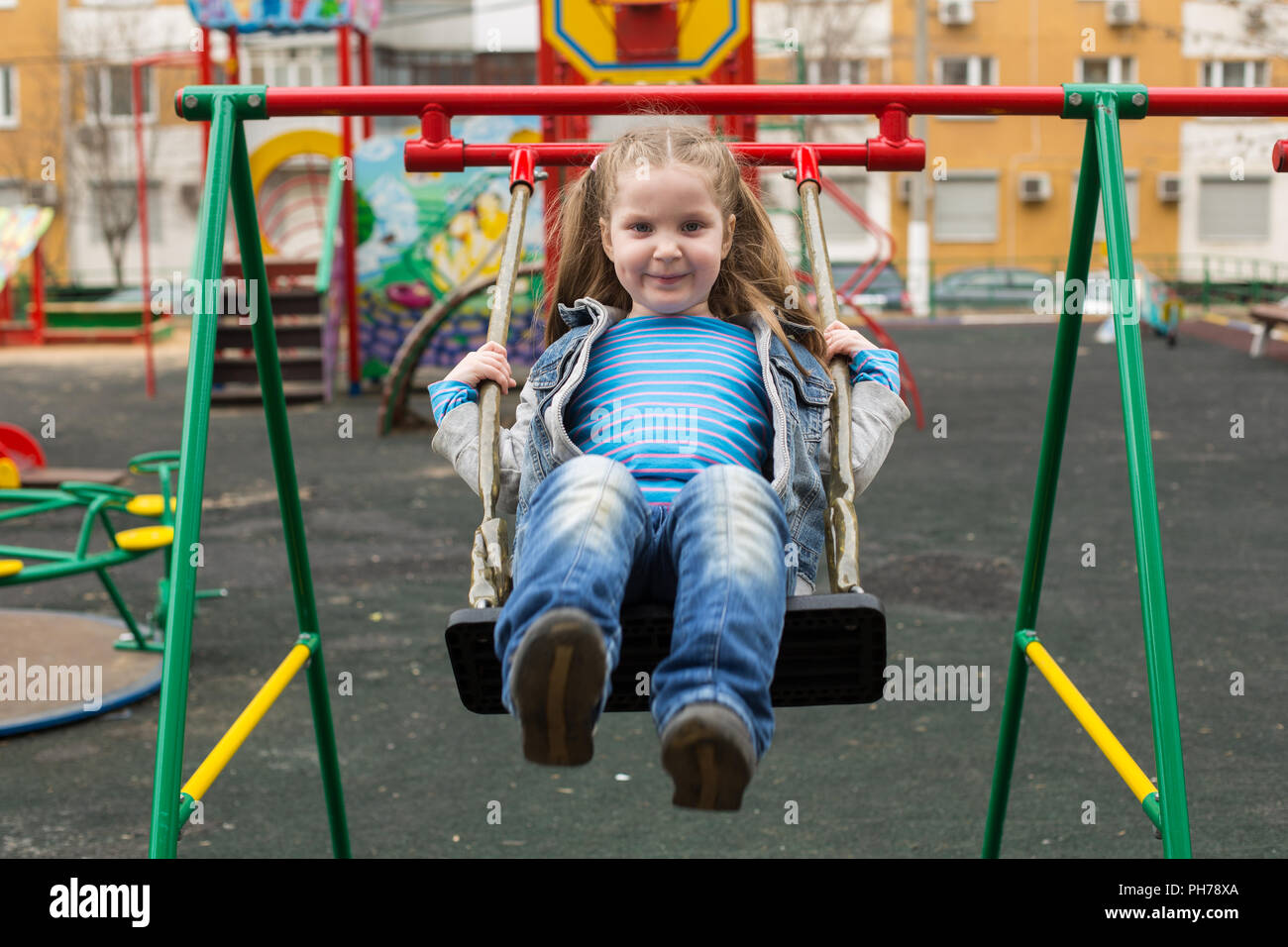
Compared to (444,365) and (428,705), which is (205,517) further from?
(444,365)

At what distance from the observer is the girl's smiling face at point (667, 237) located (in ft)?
7.48

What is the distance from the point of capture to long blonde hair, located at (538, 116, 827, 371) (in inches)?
91.7

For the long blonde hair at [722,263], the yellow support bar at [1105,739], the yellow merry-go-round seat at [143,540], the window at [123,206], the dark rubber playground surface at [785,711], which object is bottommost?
the dark rubber playground surface at [785,711]

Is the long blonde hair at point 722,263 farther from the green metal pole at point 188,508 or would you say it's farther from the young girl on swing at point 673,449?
the green metal pole at point 188,508

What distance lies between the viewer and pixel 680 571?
1.96 meters

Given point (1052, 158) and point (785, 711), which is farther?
point (1052, 158)

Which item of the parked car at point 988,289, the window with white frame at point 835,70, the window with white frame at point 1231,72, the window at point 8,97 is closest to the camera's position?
the parked car at point 988,289

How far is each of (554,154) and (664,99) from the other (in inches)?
12.8

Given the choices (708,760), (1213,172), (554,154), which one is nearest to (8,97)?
(1213,172)

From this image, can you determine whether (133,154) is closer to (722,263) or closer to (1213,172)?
(1213,172)

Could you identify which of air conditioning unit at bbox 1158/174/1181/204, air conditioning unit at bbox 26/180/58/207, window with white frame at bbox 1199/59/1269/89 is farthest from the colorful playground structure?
window with white frame at bbox 1199/59/1269/89

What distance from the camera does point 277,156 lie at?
1409cm

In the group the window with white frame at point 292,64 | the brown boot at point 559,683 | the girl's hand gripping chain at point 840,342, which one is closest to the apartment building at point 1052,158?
the window with white frame at point 292,64

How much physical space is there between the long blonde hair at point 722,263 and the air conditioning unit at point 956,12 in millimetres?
33975
